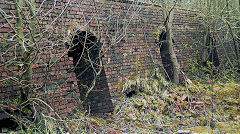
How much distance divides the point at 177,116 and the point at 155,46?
2247mm

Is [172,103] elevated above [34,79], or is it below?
below

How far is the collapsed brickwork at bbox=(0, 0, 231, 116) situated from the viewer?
11.5 ft

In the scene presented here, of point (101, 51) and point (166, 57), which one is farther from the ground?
point (101, 51)

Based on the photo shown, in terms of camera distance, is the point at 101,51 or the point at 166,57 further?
the point at 166,57

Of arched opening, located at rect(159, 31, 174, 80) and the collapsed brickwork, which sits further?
arched opening, located at rect(159, 31, 174, 80)

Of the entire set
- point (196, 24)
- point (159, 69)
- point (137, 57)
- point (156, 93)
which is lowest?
point (156, 93)

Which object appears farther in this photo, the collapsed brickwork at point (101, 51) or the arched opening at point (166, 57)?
the arched opening at point (166, 57)

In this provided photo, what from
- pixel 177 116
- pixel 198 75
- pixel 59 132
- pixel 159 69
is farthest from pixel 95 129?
pixel 198 75

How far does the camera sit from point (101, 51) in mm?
4984

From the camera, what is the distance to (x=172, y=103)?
17.4 feet

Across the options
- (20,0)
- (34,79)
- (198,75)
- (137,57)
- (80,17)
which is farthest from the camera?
(198,75)

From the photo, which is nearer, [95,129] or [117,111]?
[95,129]

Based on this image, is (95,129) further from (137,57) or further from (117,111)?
(137,57)

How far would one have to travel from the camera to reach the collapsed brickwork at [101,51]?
350 centimetres
